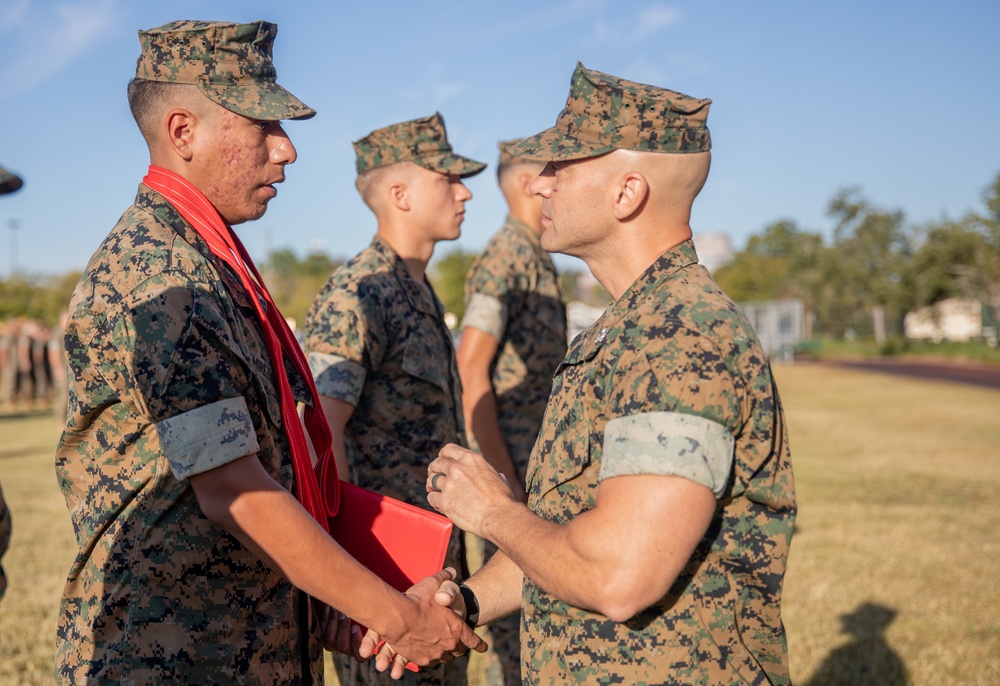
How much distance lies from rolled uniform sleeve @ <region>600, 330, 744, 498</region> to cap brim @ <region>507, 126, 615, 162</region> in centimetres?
56

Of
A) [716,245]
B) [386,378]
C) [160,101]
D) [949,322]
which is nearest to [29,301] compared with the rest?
[386,378]

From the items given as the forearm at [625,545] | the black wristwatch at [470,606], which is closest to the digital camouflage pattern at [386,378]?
the black wristwatch at [470,606]

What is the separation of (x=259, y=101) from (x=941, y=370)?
37.2 metres

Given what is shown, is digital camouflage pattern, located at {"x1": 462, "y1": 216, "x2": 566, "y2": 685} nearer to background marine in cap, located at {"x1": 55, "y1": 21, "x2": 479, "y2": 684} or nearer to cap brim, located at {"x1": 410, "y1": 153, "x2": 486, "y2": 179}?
cap brim, located at {"x1": 410, "y1": 153, "x2": 486, "y2": 179}

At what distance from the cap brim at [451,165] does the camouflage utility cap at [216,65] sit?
178 centimetres

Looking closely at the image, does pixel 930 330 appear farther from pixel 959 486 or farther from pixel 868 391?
pixel 959 486

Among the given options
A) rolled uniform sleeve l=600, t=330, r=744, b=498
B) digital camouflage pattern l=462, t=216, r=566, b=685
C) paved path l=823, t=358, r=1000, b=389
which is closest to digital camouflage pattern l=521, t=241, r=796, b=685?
rolled uniform sleeve l=600, t=330, r=744, b=498

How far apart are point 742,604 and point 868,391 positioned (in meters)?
26.2

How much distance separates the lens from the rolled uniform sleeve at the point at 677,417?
1.75 metres

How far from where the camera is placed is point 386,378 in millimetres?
3805

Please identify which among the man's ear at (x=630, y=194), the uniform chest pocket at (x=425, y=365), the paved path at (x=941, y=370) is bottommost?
the paved path at (x=941, y=370)

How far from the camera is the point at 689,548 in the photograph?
176 cm

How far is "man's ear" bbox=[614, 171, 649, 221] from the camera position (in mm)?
2168

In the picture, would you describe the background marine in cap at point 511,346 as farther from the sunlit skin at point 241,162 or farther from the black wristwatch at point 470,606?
the sunlit skin at point 241,162
